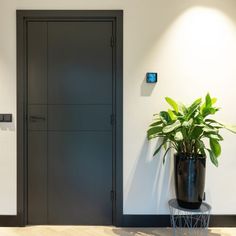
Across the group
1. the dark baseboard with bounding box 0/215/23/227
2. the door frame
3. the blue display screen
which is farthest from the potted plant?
the dark baseboard with bounding box 0/215/23/227

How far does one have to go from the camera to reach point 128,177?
2508 millimetres

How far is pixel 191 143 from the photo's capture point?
7.09 ft

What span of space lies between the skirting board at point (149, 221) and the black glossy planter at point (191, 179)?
0.49 m

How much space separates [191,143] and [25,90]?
1.77 meters

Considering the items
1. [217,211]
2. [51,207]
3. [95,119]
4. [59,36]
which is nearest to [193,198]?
[217,211]

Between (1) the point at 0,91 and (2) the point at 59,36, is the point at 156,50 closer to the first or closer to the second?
(2) the point at 59,36

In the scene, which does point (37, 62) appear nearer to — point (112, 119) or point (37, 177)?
point (112, 119)

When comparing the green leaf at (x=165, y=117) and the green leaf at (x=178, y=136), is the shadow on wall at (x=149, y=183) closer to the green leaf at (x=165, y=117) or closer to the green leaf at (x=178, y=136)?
the green leaf at (x=165, y=117)

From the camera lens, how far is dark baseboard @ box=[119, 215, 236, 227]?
8.22 feet

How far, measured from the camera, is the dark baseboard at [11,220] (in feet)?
8.23

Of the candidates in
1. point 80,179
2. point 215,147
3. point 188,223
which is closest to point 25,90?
point 80,179

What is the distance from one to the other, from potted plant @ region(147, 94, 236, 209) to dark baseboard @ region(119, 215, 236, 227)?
46 cm

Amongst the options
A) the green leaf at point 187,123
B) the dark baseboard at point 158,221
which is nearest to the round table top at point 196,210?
the dark baseboard at point 158,221

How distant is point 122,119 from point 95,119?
0.96 ft
